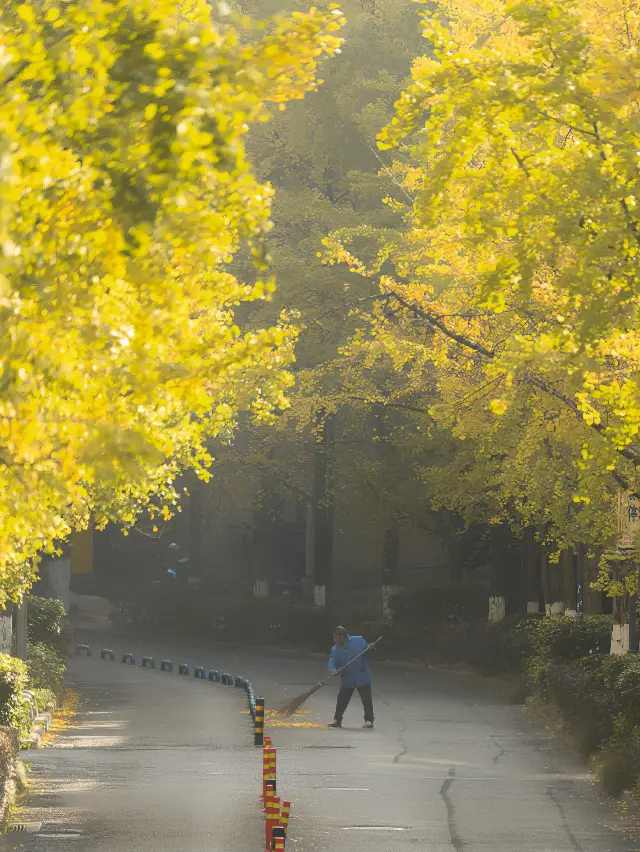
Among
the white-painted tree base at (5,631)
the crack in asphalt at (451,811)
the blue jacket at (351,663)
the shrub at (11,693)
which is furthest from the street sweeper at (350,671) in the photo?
the shrub at (11,693)

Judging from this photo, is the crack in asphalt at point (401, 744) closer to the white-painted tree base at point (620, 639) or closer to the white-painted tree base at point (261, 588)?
the white-painted tree base at point (620, 639)

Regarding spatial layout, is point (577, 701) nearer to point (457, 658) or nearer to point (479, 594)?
point (457, 658)

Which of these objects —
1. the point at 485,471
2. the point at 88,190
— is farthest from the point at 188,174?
the point at 485,471

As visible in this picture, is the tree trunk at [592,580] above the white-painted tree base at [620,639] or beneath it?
above

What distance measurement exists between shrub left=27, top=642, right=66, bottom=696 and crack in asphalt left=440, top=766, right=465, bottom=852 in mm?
9374

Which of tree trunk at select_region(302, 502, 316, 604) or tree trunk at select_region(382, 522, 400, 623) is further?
tree trunk at select_region(302, 502, 316, 604)

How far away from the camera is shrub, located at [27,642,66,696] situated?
1043 inches

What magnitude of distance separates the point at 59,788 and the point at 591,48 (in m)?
9.76

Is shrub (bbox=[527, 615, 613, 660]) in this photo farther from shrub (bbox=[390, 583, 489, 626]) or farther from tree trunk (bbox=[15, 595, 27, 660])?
shrub (bbox=[390, 583, 489, 626])

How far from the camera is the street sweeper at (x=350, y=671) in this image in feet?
81.1

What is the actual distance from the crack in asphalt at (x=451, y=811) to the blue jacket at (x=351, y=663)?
536cm

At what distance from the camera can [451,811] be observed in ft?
51.4

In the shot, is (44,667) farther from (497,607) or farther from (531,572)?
(531,572)

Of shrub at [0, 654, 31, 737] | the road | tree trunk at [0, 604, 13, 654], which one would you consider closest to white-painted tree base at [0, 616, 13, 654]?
tree trunk at [0, 604, 13, 654]
